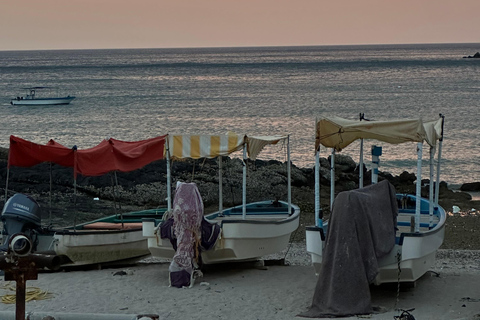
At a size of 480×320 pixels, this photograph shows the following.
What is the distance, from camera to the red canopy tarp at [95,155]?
569 inches

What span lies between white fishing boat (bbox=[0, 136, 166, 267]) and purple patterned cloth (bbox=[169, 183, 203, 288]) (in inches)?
57.9

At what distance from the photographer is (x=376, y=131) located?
12.2 m

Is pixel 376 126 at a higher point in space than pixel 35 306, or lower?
higher

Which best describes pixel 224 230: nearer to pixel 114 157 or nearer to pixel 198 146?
pixel 198 146

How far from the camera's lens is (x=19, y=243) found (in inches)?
289

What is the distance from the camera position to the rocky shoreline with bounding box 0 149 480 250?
2345 cm

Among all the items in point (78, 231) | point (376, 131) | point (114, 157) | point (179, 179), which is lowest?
point (179, 179)

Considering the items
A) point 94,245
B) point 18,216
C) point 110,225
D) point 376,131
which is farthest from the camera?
point 110,225

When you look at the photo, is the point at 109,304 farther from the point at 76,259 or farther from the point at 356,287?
the point at 356,287

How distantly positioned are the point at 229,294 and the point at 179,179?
1430cm

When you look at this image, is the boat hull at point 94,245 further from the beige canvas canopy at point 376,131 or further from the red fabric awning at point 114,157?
the beige canvas canopy at point 376,131

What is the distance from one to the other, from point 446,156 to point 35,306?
30084mm

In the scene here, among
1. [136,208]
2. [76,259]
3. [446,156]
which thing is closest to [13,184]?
[136,208]

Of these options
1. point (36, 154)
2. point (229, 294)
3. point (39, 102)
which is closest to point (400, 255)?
point (229, 294)
